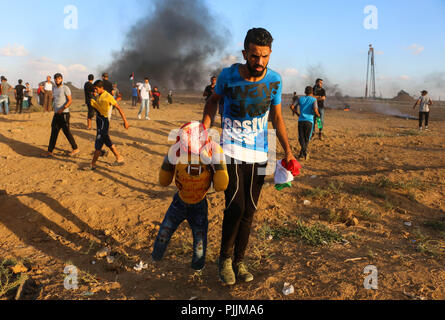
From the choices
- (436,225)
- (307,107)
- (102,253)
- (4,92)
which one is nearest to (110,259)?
(102,253)

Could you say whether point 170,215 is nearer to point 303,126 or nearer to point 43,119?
point 303,126

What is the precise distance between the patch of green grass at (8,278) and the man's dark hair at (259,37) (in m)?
2.85

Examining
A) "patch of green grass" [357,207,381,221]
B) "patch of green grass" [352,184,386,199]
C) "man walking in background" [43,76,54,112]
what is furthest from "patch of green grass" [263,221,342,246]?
"man walking in background" [43,76,54,112]

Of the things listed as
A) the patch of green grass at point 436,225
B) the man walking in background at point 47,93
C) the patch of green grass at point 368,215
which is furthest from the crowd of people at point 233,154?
the man walking in background at point 47,93

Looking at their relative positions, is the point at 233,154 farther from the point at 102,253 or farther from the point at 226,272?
the point at 102,253

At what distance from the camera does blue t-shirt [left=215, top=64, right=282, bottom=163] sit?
2.50 metres

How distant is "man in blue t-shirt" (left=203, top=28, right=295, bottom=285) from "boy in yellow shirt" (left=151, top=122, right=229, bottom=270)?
0.34 ft

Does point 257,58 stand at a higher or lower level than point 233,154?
higher

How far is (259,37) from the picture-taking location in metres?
2.37

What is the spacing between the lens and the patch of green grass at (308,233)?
3623mm

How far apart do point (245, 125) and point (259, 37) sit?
672 mm
